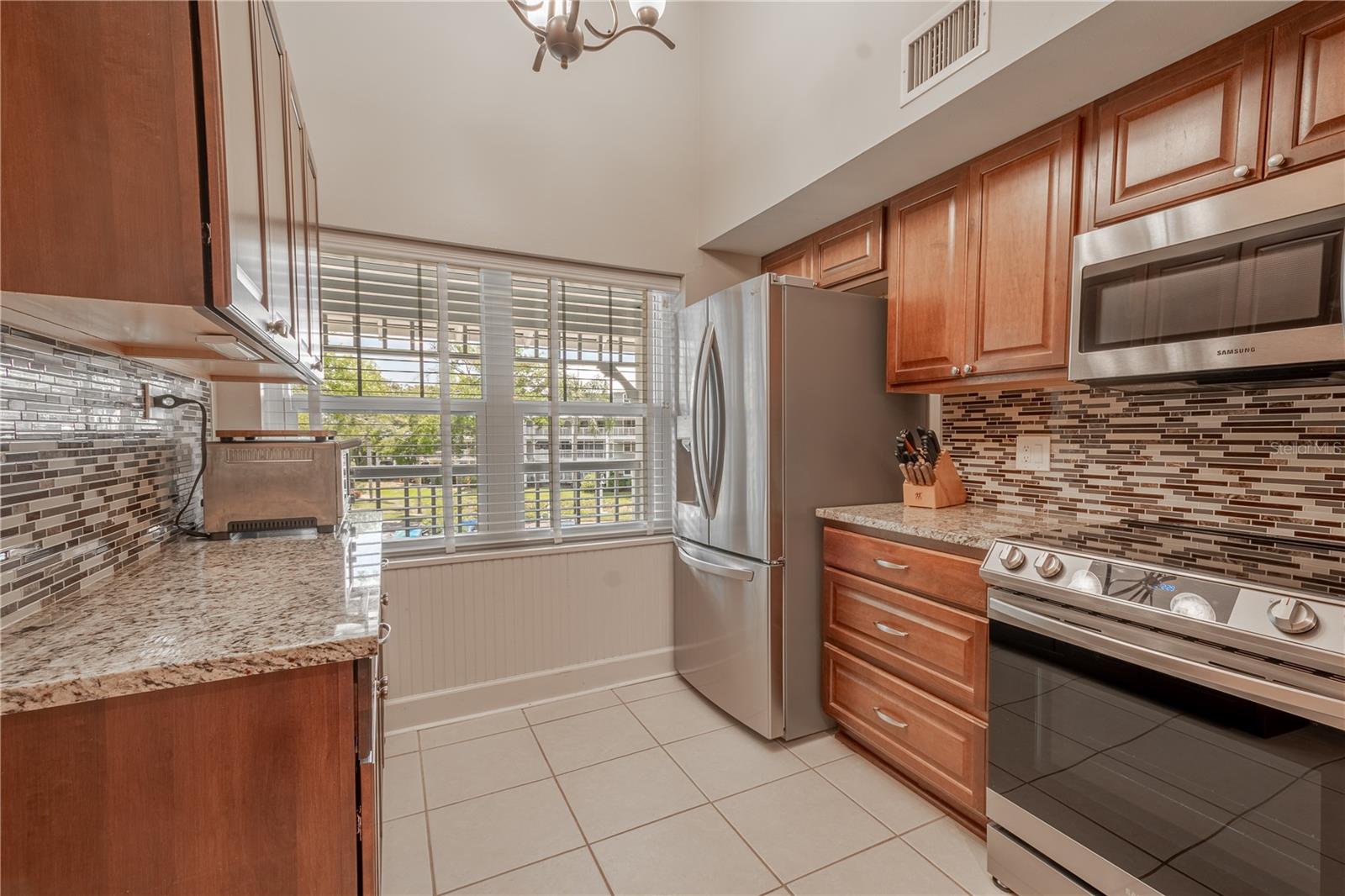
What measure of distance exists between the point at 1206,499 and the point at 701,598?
1819mm

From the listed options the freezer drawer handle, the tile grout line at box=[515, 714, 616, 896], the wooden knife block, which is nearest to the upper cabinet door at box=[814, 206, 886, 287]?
the wooden knife block

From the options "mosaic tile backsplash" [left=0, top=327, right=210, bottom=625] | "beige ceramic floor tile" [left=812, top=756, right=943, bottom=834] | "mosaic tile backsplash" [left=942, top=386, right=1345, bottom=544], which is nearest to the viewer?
"mosaic tile backsplash" [left=0, top=327, right=210, bottom=625]

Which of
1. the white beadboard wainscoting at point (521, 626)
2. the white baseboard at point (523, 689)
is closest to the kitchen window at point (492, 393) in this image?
the white beadboard wainscoting at point (521, 626)

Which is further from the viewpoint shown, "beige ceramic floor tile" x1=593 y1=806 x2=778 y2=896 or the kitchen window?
the kitchen window

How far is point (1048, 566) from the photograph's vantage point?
1.43 metres

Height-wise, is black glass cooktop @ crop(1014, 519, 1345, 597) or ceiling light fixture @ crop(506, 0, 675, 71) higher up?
ceiling light fixture @ crop(506, 0, 675, 71)

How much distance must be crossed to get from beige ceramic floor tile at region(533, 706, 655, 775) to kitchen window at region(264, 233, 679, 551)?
830mm

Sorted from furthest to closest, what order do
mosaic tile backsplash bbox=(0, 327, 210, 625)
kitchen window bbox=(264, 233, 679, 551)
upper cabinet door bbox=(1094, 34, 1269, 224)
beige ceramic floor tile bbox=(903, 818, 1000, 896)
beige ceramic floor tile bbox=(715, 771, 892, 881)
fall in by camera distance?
kitchen window bbox=(264, 233, 679, 551), beige ceramic floor tile bbox=(715, 771, 892, 881), beige ceramic floor tile bbox=(903, 818, 1000, 896), upper cabinet door bbox=(1094, 34, 1269, 224), mosaic tile backsplash bbox=(0, 327, 210, 625)

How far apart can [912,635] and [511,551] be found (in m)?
1.71

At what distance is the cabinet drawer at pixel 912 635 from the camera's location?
5.61 ft

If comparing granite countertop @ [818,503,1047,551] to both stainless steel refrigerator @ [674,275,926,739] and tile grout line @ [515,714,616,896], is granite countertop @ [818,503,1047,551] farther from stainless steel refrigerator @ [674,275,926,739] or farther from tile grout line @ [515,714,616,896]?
tile grout line @ [515,714,616,896]

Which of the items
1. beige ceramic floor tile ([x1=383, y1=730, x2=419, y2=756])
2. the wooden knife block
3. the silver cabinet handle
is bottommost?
beige ceramic floor tile ([x1=383, y1=730, x2=419, y2=756])

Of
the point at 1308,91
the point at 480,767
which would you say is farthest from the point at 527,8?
the point at 480,767

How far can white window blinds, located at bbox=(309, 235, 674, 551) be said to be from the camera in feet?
7.97
